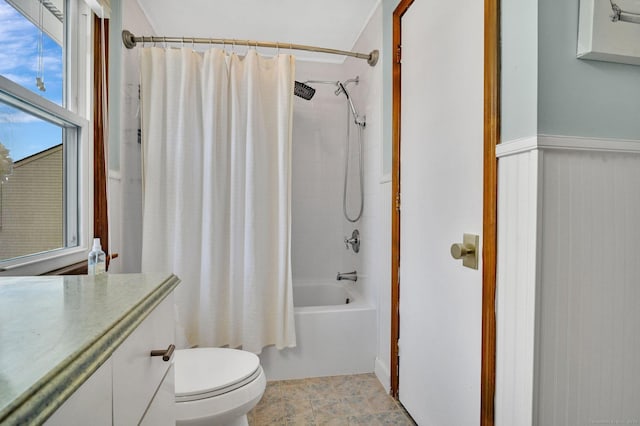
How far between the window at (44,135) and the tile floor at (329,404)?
120 cm

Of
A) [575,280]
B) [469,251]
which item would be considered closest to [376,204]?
[469,251]

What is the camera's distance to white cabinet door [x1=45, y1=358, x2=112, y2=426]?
14.7 inches

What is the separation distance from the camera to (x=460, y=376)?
123 centimetres

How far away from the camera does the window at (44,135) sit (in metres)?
1.07

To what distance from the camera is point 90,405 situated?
430 millimetres

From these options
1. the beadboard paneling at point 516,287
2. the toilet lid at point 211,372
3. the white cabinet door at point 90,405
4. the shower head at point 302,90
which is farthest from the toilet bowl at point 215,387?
the shower head at point 302,90

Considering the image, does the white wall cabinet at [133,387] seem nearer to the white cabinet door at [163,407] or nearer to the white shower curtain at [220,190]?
the white cabinet door at [163,407]

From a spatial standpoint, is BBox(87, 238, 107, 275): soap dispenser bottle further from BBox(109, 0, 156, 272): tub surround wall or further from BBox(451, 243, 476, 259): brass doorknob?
BBox(451, 243, 476, 259): brass doorknob

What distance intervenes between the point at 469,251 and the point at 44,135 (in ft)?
5.38

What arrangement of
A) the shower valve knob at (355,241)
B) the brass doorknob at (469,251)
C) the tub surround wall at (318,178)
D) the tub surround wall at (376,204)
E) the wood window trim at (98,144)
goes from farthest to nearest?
the tub surround wall at (318,178)
the shower valve knob at (355,241)
the tub surround wall at (376,204)
the wood window trim at (98,144)
the brass doorknob at (469,251)

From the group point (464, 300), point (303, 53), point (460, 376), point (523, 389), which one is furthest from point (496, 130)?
point (303, 53)

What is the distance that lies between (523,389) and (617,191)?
0.61 metres

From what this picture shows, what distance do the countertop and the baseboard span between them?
1.51 metres

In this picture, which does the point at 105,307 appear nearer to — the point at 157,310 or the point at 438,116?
the point at 157,310
